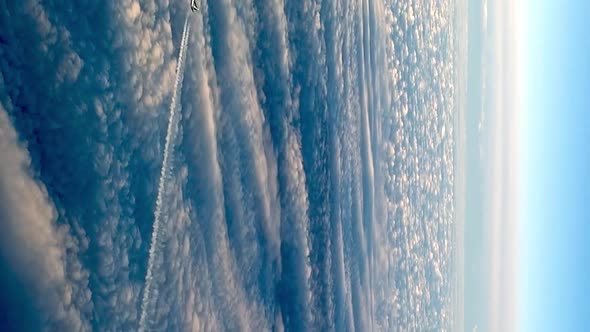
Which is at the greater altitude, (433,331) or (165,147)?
(165,147)

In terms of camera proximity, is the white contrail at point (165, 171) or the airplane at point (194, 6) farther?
the airplane at point (194, 6)

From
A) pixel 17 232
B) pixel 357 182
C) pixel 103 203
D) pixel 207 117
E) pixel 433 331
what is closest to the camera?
pixel 17 232

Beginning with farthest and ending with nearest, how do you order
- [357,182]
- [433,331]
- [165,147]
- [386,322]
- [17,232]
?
[433,331], [386,322], [357,182], [165,147], [17,232]

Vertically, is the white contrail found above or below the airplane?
below

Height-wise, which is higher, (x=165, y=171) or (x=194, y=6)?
(x=194, y=6)

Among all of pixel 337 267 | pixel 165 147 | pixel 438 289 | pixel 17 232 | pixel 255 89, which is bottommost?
pixel 438 289

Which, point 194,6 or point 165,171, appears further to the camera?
point 194,6

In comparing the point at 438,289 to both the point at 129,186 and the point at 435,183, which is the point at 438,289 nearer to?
the point at 435,183

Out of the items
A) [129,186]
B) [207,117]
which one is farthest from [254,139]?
[129,186]
